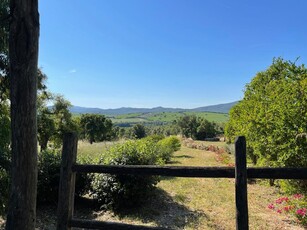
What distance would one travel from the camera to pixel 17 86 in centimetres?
335

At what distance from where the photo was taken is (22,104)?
3340mm

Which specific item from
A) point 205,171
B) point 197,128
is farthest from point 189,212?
point 197,128

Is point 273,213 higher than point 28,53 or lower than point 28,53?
lower

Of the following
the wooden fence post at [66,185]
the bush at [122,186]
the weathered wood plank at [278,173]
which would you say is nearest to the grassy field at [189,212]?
the bush at [122,186]

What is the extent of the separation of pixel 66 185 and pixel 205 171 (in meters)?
1.77

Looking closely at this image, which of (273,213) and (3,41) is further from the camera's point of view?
(273,213)

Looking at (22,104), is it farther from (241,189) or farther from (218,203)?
(218,203)

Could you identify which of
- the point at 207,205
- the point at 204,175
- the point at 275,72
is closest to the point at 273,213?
the point at 207,205

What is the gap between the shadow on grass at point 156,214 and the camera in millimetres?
7129

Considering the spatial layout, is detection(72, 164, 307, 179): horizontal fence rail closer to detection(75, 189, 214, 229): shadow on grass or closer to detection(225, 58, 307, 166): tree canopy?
detection(75, 189, 214, 229): shadow on grass

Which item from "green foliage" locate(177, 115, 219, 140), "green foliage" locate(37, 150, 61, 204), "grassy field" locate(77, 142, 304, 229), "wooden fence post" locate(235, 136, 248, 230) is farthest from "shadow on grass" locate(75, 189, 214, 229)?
"green foliage" locate(177, 115, 219, 140)

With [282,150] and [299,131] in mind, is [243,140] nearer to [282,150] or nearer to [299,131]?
[299,131]

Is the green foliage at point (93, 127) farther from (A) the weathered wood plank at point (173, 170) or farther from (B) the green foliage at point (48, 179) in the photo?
(A) the weathered wood plank at point (173, 170)

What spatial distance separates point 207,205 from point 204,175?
255 inches
